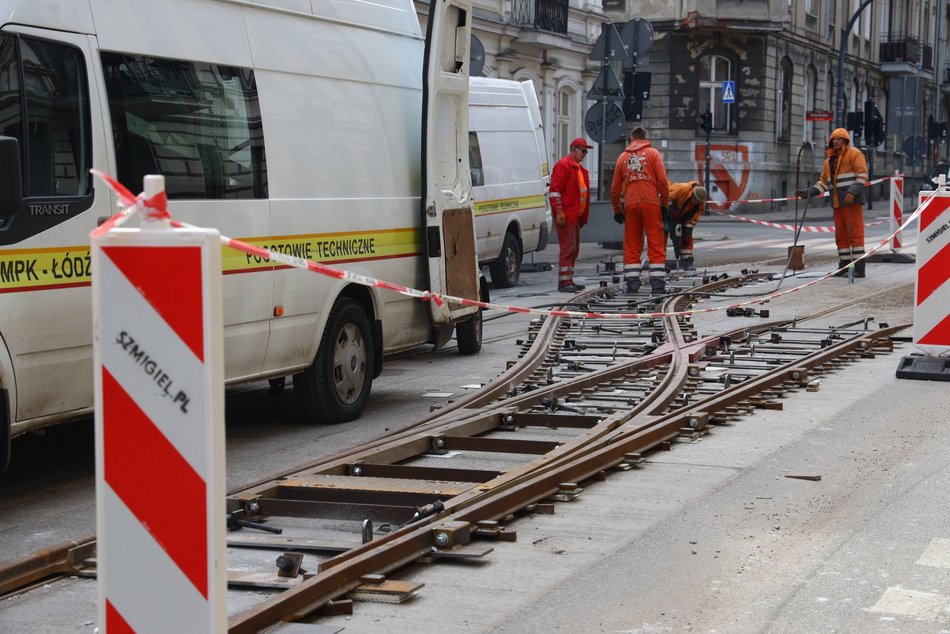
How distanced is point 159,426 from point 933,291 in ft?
26.6

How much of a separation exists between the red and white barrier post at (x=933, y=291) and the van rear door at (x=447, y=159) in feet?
10.5

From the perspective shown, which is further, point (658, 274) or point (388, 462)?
point (658, 274)

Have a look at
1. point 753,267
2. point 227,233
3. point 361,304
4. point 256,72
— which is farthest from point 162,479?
point 753,267

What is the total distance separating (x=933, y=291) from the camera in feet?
34.5

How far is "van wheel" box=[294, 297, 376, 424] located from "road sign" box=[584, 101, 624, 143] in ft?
46.5

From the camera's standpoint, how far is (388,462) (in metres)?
7.39

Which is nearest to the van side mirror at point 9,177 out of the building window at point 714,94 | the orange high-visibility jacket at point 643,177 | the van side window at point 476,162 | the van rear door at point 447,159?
the van rear door at point 447,159

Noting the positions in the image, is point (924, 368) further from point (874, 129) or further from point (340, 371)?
point (874, 129)

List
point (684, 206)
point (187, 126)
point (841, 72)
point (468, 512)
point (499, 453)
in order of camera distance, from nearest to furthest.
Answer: point (468, 512) → point (187, 126) → point (499, 453) → point (684, 206) → point (841, 72)

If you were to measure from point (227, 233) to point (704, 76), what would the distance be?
143ft

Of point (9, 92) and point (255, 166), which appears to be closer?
point (9, 92)

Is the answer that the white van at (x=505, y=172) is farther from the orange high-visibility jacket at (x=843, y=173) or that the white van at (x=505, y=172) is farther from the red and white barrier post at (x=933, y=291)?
the red and white barrier post at (x=933, y=291)

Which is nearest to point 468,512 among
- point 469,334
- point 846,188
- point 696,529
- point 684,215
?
point 696,529

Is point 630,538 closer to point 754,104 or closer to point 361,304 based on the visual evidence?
point 361,304
